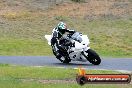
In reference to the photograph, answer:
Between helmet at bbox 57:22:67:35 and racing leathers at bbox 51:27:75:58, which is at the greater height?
helmet at bbox 57:22:67:35

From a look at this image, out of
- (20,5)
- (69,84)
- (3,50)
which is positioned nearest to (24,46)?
(3,50)

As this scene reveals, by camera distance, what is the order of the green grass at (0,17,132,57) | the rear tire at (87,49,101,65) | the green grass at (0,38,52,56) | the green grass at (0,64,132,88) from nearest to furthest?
1. the green grass at (0,64,132,88)
2. the rear tire at (87,49,101,65)
3. the green grass at (0,38,52,56)
4. the green grass at (0,17,132,57)

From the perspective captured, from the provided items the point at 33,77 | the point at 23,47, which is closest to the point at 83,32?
the point at 23,47

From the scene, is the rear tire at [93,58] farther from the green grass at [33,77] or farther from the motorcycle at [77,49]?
the green grass at [33,77]

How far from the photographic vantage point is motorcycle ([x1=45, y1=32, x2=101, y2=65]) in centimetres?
2123

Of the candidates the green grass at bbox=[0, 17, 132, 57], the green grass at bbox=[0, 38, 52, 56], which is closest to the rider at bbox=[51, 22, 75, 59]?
the green grass at bbox=[0, 38, 52, 56]

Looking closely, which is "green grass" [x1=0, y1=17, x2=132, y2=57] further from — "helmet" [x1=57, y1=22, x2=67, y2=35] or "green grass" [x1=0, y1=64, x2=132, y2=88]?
"green grass" [x1=0, y1=64, x2=132, y2=88]

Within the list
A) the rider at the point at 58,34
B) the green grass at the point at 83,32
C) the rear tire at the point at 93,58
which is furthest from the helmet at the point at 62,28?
the green grass at the point at 83,32

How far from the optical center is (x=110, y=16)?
38.7 meters

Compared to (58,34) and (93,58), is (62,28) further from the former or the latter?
(93,58)

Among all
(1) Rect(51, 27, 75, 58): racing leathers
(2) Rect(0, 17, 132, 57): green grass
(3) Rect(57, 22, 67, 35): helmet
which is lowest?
(2) Rect(0, 17, 132, 57): green grass

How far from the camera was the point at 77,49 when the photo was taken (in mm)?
21219

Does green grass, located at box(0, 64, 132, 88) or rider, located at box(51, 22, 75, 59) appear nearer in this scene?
green grass, located at box(0, 64, 132, 88)

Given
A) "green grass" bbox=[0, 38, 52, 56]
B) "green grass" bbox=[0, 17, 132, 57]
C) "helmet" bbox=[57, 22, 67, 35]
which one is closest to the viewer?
"helmet" bbox=[57, 22, 67, 35]
